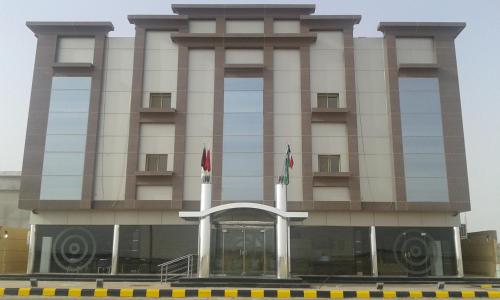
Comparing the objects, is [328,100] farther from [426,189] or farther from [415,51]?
[426,189]

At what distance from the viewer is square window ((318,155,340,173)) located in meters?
32.6

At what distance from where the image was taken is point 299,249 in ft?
105

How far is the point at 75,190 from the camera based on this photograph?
32.2 metres

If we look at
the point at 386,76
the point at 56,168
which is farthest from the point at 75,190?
the point at 386,76

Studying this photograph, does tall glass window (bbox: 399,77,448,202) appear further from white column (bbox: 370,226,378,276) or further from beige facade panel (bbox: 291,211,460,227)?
white column (bbox: 370,226,378,276)

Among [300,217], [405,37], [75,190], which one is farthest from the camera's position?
[405,37]

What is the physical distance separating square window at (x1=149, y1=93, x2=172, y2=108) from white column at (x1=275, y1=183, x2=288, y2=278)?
1062cm

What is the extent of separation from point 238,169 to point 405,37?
14.1 metres

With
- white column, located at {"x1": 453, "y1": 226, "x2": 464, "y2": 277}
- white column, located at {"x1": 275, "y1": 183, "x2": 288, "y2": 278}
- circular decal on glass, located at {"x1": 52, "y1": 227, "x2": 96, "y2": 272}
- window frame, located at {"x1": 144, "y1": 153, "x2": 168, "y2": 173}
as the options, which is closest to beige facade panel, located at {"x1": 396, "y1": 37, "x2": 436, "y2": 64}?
white column, located at {"x1": 453, "y1": 226, "x2": 464, "y2": 277}

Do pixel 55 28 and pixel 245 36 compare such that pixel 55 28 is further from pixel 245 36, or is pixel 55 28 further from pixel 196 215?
pixel 196 215

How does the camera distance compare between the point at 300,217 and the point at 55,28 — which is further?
the point at 55,28

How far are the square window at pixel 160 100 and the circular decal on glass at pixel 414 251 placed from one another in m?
16.8

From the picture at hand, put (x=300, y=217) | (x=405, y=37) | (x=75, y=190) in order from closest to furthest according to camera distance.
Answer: (x=300, y=217), (x=75, y=190), (x=405, y=37)

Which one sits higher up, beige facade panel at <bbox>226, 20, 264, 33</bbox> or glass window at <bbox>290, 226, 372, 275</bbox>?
beige facade panel at <bbox>226, 20, 264, 33</bbox>
